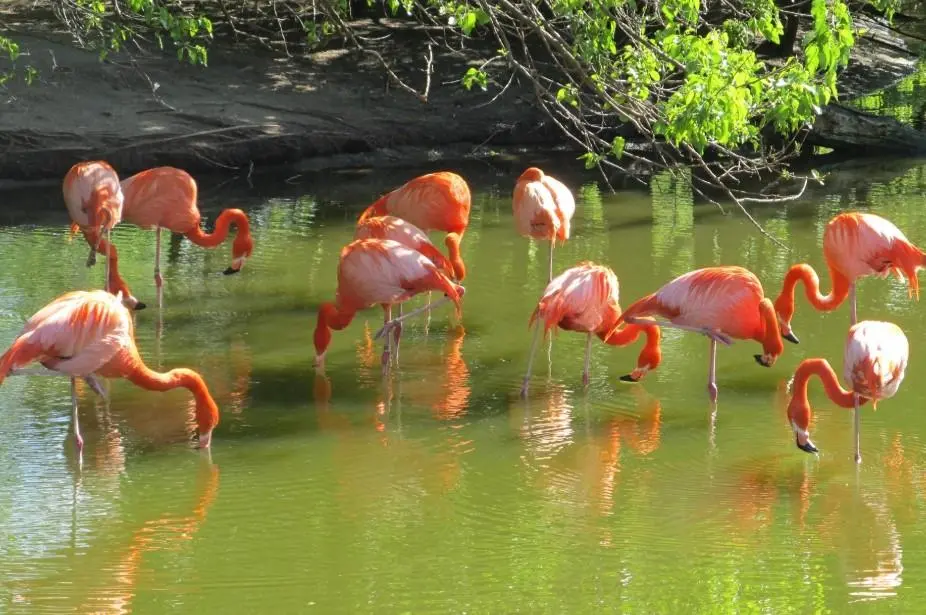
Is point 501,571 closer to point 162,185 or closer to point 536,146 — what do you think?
point 162,185

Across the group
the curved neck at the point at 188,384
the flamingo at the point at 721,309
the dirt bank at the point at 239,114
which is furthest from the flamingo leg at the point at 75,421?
the dirt bank at the point at 239,114

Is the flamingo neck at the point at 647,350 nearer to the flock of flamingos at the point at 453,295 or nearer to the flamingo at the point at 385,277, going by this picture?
the flock of flamingos at the point at 453,295

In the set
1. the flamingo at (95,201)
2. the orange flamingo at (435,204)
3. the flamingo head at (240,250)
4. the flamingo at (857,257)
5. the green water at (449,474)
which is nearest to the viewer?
the green water at (449,474)

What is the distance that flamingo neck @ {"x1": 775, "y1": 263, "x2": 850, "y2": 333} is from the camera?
6.89 metres

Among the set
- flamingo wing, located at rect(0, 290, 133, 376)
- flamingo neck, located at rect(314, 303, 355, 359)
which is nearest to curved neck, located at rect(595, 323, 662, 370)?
flamingo neck, located at rect(314, 303, 355, 359)

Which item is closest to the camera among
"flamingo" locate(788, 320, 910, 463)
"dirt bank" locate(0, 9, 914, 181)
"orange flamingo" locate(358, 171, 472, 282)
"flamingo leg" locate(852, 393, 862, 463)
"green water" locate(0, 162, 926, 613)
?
"green water" locate(0, 162, 926, 613)

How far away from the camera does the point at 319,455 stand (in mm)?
5707

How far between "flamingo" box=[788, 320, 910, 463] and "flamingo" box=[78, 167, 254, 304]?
3919mm

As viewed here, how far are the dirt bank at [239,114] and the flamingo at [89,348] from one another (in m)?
6.11

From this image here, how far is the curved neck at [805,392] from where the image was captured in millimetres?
5406

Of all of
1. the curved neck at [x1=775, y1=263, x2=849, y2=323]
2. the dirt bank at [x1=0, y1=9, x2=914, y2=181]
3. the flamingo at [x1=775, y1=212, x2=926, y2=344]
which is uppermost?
the dirt bank at [x1=0, y1=9, x2=914, y2=181]

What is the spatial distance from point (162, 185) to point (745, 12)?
3.73 metres

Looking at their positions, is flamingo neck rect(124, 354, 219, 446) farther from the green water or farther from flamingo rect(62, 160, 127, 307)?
flamingo rect(62, 160, 127, 307)

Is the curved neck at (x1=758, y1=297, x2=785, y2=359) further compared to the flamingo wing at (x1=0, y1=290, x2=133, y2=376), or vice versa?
the curved neck at (x1=758, y1=297, x2=785, y2=359)
